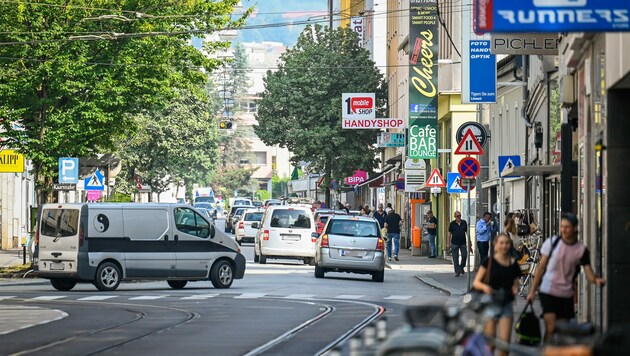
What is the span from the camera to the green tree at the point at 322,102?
8200 centimetres

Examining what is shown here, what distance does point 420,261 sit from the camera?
50406 mm

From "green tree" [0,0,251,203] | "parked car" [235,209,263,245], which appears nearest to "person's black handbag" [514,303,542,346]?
"green tree" [0,0,251,203]

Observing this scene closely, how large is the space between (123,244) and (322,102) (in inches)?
2042

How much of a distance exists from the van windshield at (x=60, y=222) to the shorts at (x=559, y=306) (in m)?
17.4

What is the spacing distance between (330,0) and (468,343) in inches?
4792

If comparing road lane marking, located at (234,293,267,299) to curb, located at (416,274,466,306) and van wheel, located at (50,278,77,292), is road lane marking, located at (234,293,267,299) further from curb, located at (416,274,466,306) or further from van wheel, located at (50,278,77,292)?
van wheel, located at (50,278,77,292)

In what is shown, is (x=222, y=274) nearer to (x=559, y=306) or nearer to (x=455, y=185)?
(x=455, y=185)

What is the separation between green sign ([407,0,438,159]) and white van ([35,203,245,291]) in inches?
884

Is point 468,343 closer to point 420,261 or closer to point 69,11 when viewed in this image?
point 69,11

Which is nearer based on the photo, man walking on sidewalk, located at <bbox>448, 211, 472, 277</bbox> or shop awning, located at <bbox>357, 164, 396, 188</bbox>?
man walking on sidewalk, located at <bbox>448, 211, 472, 277</bbox>

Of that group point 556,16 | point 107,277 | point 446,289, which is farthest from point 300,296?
point 556,16

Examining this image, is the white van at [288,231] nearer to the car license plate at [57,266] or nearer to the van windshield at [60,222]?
the van windshield at [60,222]

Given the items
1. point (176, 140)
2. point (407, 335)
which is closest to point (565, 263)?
point (407, 335)

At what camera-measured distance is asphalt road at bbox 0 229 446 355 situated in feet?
61.3
